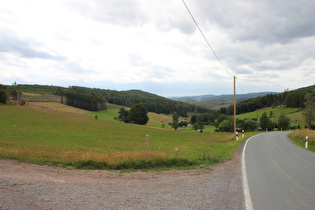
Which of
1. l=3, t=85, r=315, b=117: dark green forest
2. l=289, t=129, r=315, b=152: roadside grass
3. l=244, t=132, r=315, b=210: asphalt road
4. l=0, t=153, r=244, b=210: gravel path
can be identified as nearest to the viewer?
l=0, t=153, r=244, b=210: gravel path

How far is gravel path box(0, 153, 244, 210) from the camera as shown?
4.73 m

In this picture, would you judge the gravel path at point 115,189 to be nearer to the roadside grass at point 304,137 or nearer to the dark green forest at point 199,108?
the roadside grass at point 304,137

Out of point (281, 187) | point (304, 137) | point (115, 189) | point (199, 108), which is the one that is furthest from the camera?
point (199, 108)

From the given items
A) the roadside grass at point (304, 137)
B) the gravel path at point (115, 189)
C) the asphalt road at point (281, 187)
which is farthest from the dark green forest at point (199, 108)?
the asphalt road at point (281, 187)

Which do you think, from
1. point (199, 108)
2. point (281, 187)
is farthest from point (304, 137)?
point (199, 108)

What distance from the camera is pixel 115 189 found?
5941 mm

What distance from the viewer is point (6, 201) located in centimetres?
460

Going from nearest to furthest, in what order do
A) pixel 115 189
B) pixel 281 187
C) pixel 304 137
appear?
pixel 115 189 → pixel 281 187 → pixel 304 137

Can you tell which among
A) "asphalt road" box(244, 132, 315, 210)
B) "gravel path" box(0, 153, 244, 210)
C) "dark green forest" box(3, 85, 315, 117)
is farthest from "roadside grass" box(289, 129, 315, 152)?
"dark green forest" box(3, 85, 315, 117)

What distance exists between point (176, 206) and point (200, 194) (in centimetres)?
118

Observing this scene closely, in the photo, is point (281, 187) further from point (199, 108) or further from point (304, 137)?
point (199, 108)

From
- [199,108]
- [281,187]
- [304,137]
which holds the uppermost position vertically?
[281,187]

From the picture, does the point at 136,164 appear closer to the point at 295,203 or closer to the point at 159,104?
the point at 295,203

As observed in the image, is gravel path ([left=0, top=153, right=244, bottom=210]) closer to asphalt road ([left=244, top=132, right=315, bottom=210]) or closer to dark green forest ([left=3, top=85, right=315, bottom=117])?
asphalt road ([left=244, top=132, right=315, bottom=210])
